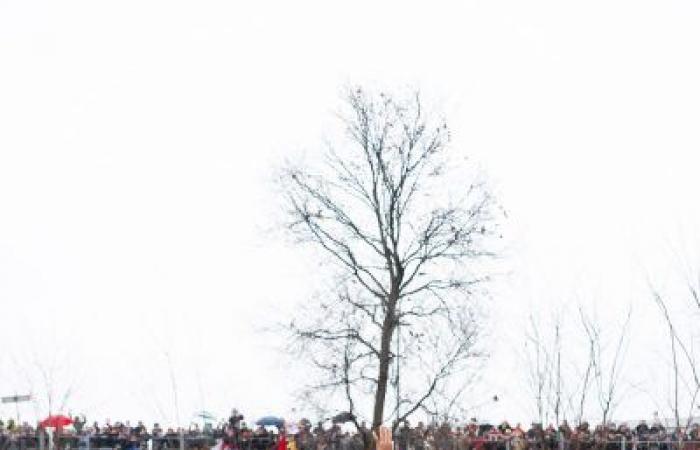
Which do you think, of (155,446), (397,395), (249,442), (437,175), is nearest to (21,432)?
(155,446)

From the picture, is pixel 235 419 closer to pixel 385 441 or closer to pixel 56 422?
pixel 56 422

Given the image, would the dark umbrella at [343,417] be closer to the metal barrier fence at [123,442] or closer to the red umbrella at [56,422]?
the metal barrier fence at [123,442]

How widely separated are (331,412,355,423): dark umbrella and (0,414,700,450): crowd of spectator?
215mm

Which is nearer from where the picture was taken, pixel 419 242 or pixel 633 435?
pixel 633 435

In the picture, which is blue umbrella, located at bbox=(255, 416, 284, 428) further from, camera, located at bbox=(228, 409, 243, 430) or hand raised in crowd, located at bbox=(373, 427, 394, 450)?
hand raised in crowd, located at bbox=(373, 427, 394, 450)

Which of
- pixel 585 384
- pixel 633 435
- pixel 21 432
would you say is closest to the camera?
pixel 585 384

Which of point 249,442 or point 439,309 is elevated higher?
point 439,309

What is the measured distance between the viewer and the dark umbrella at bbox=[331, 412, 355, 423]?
34.2 meters

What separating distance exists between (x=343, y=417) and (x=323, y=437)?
704mm

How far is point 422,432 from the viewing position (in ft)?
106

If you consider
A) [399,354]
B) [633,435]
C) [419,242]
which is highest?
[419,242]

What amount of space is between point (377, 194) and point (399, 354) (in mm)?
4196

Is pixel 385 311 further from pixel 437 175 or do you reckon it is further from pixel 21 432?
pixel 21 432

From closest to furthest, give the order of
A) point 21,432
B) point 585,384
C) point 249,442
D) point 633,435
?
point 585,384, point 633,435, point 249,442, point 21,432
